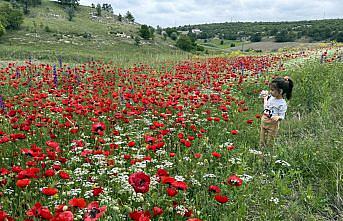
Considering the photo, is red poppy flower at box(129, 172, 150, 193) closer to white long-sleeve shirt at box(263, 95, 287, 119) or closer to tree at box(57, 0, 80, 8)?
white long-sleeve shirt at box(263, 95, 287, 119)

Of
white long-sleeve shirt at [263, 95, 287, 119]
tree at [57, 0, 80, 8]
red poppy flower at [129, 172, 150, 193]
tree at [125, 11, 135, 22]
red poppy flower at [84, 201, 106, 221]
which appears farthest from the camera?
tree at [125, 11, 135, 22]

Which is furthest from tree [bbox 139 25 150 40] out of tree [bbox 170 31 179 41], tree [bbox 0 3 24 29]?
tree [bbox 0 3 24 29]

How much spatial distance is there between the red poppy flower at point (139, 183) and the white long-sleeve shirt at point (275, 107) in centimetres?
330

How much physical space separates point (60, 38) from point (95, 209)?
5457 centimetres

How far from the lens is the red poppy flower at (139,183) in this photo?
6.43 feet

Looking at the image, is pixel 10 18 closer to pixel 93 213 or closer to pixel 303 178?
pixel 303 178

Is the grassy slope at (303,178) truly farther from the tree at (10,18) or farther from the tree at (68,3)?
the tree at (68,3)

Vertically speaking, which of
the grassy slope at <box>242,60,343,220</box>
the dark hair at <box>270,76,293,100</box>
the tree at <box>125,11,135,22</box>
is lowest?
the grassy slope at <box>242,60,343,220</box>

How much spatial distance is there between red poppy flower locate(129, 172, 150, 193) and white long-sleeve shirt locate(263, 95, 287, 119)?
3.30 metres

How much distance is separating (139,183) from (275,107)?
3.40 metres

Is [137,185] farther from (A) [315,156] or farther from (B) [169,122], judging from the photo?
(B) [169,122]

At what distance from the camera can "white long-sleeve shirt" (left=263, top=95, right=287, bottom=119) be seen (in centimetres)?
480

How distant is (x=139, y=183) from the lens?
1.99 metres

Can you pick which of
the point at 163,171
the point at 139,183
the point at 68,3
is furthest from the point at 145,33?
the point at 139,183
